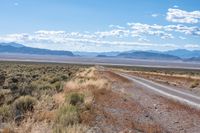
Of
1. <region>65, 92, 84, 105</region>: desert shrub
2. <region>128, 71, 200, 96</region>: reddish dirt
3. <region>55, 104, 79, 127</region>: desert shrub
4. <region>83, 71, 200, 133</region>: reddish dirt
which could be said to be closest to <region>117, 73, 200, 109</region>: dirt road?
<region>128, 71, 200, 96</region>: reddish dirt

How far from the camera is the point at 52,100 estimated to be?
58.2ft

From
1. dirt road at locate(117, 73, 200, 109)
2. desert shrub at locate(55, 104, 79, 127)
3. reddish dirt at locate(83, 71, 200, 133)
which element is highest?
desert shrub at locate(55, 104, 79, 127)

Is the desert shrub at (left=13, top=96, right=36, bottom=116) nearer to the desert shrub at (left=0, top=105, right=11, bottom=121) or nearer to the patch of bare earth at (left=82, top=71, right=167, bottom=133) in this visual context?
the desert shrub at (left=0, top=105, right=11, bottom=121)

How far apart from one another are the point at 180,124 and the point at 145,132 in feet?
8.24

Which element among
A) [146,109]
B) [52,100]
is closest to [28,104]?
[52,100]

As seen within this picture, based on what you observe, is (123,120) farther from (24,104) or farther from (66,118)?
(24,104)

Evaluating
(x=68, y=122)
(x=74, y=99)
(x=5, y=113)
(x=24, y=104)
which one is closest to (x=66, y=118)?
(x=68, y=122)

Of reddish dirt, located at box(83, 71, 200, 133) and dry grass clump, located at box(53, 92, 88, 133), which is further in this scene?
reddish dirt, located at box(83, 71, 200, 133)

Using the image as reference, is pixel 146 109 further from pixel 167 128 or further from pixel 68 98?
pixel 167 128

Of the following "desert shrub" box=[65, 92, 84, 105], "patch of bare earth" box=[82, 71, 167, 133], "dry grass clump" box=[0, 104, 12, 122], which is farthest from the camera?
"desert shrub" box=[65, 92, 84, 105]

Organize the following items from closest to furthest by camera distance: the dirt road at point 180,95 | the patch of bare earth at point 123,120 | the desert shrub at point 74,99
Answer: the patch of bare earth at point 123,120 < the desert shrub at point 74,99 < the dirt road at point 180,95

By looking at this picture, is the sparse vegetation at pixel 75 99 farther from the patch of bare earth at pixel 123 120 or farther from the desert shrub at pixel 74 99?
the patch of bare earth at pixel 123 120

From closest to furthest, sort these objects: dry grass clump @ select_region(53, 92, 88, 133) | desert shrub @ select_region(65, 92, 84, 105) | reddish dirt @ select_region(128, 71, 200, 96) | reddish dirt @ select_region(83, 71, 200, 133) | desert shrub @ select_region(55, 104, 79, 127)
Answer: dry grass clump @ select_region(53, 92, 88, 133) < desert shrub @ select_region(55, 104, 79, 127) < reddish dirt @ select_region(83, 71, 200, 133) < desert shrub @ select_region(65, 92, 84, 105) < reddish dirt @ select_region(128, 71, 200, 96)

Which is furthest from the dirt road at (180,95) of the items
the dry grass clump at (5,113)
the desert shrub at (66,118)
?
the dry grass clump at (5,113)
